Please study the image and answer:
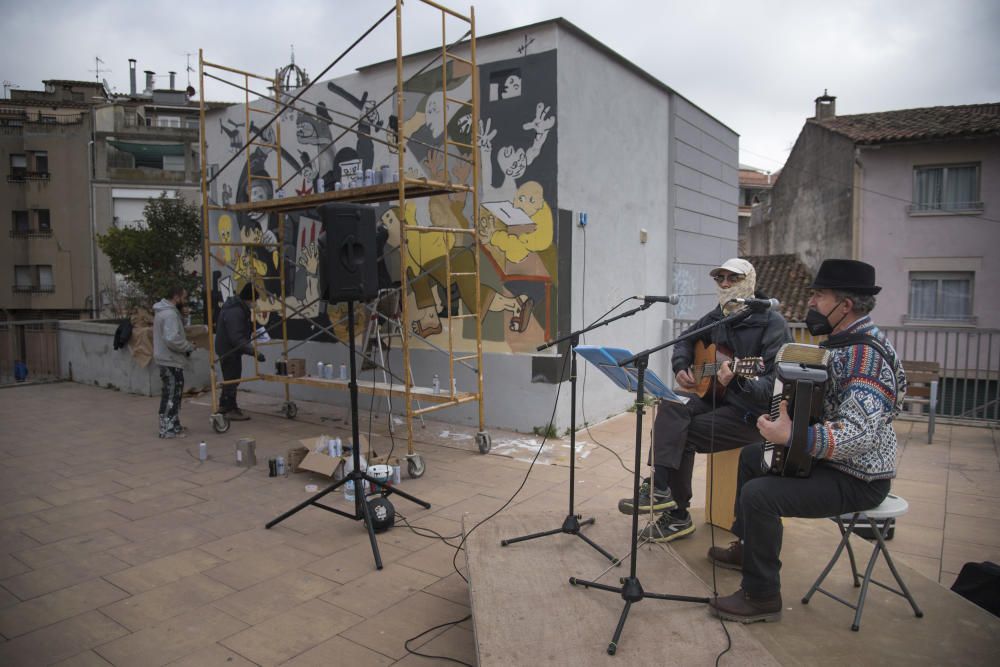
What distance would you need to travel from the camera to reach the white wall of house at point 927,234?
17703 millimetres

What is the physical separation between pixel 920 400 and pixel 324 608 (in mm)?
7156

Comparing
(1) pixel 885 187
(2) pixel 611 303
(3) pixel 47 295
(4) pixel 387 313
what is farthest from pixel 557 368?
(3) pixel 47 295

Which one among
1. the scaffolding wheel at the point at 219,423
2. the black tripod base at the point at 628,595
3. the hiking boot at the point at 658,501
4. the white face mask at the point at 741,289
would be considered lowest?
the scaffolding wheel at the point at 219,423

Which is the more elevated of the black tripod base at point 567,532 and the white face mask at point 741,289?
the white face mask at point 741,289

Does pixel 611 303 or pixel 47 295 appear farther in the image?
pixel 47 295

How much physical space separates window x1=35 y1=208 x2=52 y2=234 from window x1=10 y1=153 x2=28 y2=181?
1553mm

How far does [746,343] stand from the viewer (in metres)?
4.14

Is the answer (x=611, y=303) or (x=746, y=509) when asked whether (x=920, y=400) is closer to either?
(x=611, y=303)

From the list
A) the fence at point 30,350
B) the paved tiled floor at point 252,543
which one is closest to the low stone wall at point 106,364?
the fence at point 30,350

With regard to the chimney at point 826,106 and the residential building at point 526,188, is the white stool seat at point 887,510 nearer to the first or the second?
the residential building at point 526,188

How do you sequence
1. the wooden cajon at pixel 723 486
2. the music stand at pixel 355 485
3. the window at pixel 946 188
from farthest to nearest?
the window at pixel 946 188 < the music stand at pixel 355 485 < the wooden cajon at pixel 723 486

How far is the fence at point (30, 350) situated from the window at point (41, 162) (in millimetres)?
21079

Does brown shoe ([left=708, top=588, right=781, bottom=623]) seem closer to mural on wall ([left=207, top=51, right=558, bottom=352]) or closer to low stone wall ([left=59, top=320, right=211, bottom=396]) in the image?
mural on wall ([left=207, top=51, right=558, bottom=352])

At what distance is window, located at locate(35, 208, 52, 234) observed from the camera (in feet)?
98.8
